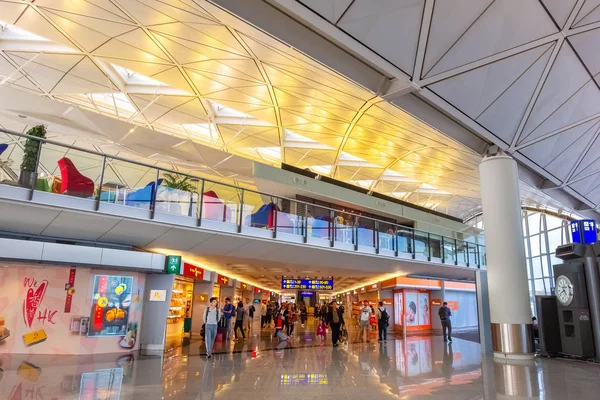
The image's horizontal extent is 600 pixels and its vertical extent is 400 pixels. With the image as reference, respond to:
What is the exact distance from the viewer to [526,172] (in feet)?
60.7

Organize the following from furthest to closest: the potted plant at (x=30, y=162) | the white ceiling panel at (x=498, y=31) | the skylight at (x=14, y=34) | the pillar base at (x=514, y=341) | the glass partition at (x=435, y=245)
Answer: the glass partition at (x=435, y=245) < the skylight at (x=14, y=34) < the pillar base at (x=514, y=341) < the white ceiling panel at (x=498, y=31) < the potted plant at (x=30, y=162)

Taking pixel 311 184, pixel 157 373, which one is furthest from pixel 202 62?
pixel 157 373

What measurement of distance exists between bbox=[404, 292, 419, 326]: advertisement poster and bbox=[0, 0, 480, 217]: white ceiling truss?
8772 mm

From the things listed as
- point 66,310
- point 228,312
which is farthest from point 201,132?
point 66,310

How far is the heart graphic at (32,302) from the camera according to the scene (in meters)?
11.8

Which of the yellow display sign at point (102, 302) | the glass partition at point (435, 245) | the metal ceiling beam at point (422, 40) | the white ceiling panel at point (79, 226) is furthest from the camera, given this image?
the glass partition at point (435, 245)

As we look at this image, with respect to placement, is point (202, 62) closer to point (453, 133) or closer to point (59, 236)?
point (59, 236)

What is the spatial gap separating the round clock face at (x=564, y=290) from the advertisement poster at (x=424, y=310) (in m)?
16.4

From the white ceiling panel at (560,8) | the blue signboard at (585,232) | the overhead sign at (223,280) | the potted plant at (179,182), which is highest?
the white ceiling panel at (560,8)

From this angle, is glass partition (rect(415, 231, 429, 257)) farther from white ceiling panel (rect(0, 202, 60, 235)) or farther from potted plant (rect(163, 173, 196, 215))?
white ceiling panel (rect(0, 202, 60, 235))

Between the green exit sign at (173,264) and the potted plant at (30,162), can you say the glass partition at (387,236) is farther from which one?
the potted plant at (30,162)

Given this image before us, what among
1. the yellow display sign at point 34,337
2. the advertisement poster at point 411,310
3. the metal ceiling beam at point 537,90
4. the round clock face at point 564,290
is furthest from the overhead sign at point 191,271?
the advertisement poster at point 411,310

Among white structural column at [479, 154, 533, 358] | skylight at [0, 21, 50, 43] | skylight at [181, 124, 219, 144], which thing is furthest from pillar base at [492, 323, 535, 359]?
skylight at [0, 21, 50, 43]

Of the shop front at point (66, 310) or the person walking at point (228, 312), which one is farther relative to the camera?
the person walking at point (228, 312)
